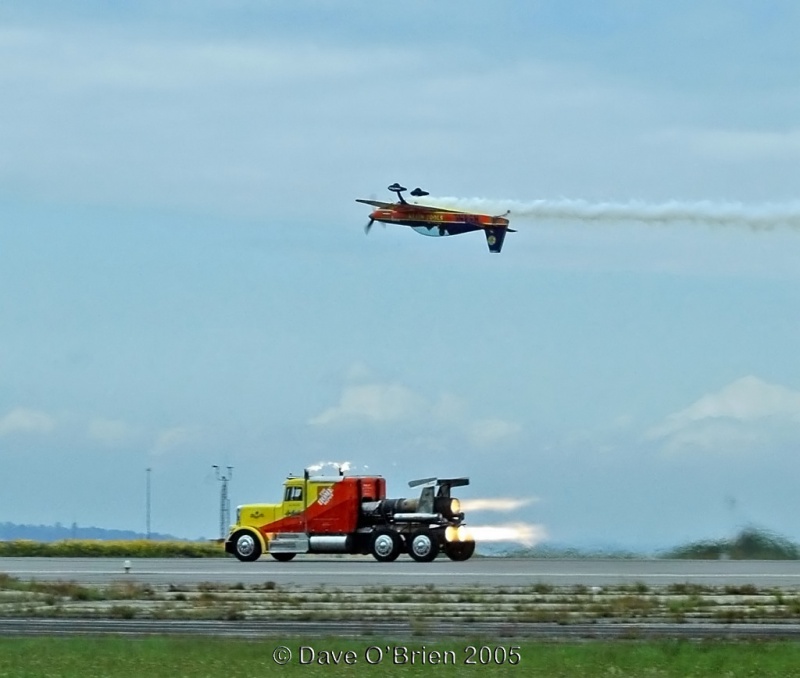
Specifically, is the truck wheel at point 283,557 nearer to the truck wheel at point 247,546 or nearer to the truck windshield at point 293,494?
the truck wheel at point 247,546

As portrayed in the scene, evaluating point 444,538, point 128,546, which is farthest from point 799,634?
point 128,546

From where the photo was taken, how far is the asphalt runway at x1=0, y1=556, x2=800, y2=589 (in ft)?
133

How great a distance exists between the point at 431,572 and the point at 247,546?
12087 millimetres

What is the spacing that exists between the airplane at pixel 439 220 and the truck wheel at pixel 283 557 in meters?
15.4

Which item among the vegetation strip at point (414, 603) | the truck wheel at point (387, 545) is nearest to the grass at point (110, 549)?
the truck wheel at point (387, 545)

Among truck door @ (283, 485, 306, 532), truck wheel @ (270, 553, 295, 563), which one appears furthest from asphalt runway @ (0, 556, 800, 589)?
truck door @ (283, 485, 306, 532)

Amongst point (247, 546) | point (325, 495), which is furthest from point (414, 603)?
point (247, 546)

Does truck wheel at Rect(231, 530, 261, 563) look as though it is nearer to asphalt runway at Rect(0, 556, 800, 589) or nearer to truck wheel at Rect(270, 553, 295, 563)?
asphalt runway at Rect(0, 556, 800, 589)

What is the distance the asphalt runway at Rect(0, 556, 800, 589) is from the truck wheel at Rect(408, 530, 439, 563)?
402 mm

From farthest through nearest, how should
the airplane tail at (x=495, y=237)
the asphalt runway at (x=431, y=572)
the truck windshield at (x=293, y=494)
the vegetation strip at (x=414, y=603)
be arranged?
the airplane tail at (x=495, y=237)
the truck windshield at (x=293, y=494)
the asphalt runway at (x=431, y=572)
the vegetation strip at (x=414, y=603)

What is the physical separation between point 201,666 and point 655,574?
973 inches

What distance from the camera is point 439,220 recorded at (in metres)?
62.3

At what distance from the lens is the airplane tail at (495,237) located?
61562 mm

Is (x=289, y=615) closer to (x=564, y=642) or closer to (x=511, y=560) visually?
(x=564, y=642)
